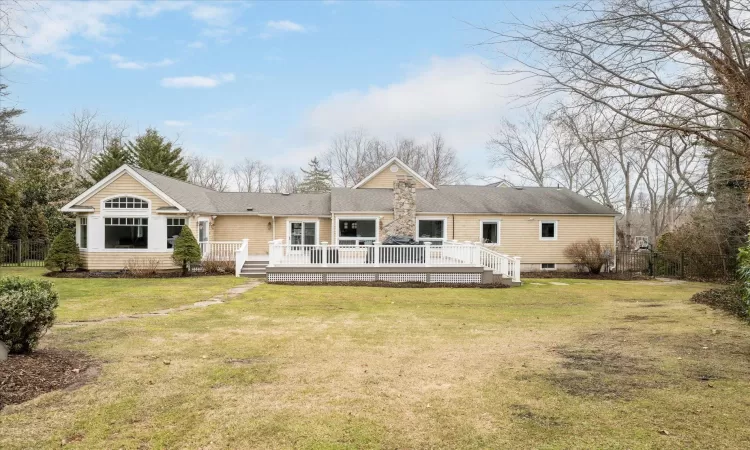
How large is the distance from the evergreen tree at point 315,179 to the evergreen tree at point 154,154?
14155 mm

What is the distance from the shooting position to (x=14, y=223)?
2375cm

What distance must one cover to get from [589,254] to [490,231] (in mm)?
4766

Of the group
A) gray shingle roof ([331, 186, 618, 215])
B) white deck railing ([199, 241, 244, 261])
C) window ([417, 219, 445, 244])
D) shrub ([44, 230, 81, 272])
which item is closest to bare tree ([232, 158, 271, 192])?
gray shingle roof ([331, 186, 618, 215])

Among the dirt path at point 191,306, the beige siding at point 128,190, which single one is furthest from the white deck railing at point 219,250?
the dirt path at point 191,306

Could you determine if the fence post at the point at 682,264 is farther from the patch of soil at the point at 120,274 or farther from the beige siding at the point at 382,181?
the patch of soil at the point at 120,274

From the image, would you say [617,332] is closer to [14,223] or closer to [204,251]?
[204,251]

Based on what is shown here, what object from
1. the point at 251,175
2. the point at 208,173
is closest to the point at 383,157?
the point at 251,175

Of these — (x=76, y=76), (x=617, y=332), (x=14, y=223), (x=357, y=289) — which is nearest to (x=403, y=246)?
(x=357, y=289)

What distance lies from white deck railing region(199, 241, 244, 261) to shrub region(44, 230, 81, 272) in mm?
4853

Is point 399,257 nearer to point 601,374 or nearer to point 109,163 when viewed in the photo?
point 601,374

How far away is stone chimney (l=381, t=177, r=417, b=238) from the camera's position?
20344 mm

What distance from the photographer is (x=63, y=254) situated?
58.5ft

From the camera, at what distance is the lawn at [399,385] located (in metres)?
3.62

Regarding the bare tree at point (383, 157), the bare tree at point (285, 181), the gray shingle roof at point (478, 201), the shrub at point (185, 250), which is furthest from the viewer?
the bare tree at point (285, 181)
